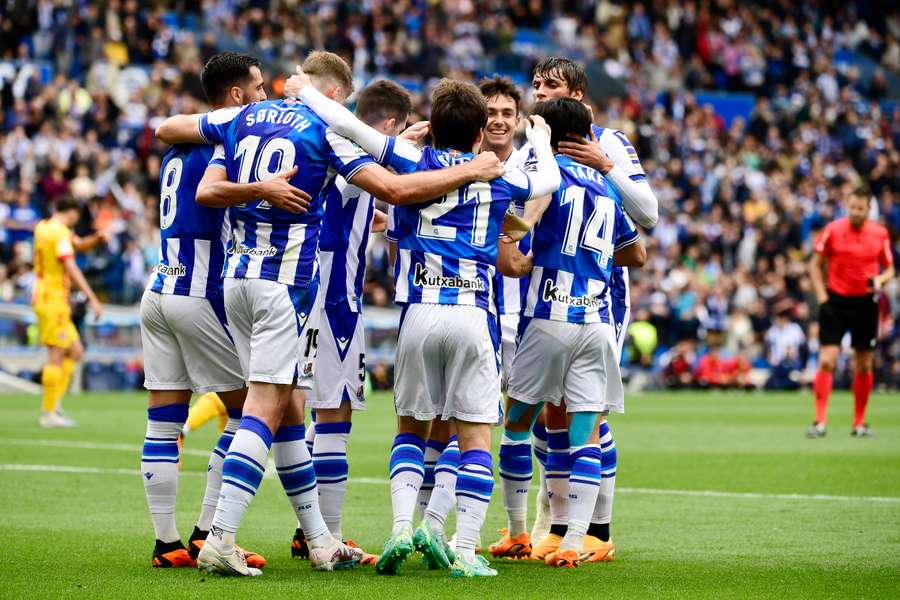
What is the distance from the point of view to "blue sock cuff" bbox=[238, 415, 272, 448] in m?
6.35

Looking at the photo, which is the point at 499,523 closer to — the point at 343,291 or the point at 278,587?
the point at 343,291

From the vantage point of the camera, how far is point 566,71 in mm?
7668

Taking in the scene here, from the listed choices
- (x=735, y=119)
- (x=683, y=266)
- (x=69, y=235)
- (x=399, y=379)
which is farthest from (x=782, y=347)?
(x=399, y=379)

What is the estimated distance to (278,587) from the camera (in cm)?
599

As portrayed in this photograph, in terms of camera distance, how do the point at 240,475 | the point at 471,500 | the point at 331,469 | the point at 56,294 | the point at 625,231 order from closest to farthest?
1. the point at 240,475
2. the point at 471,500
3. the point at 331,469
4. the point at 625,231
5. the point at 56,294

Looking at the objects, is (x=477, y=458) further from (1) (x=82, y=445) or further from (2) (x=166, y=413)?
(1) (x=82, y=445)

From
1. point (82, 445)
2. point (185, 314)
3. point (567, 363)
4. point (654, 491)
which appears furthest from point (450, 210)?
point (82, 445)

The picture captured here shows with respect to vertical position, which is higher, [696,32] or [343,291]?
[696,32]

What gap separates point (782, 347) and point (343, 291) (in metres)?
23.0

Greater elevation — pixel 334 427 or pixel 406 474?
pixel 334 427

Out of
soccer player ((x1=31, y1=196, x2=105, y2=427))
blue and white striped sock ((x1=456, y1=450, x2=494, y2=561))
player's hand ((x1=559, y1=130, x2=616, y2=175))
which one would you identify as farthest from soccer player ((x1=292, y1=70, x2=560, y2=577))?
soccer player ((x1=31, y1=196, x2=105, y2=427))

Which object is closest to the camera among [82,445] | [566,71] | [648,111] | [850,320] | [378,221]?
[566,71]

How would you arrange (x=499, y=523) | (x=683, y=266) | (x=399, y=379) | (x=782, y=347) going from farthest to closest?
(x=683, y=266), (x=782, y=347), (x=499, y=523), (x=399, y=379)

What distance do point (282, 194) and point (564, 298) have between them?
63.1 inches
